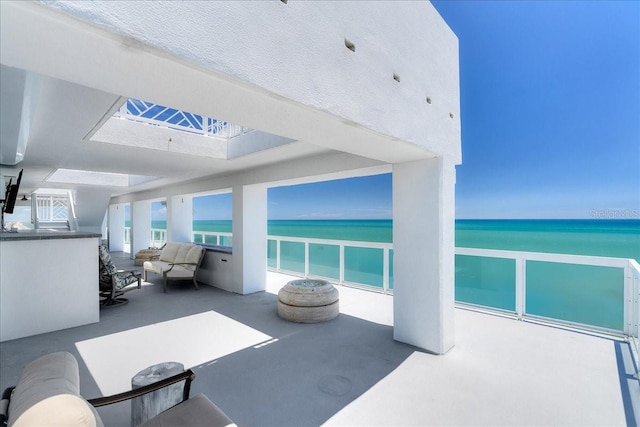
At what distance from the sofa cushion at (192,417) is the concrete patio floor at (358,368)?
2.29 feet

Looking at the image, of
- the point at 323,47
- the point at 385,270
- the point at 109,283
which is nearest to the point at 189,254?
the point at 109,283

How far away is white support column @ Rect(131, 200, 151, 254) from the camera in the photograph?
10938mm

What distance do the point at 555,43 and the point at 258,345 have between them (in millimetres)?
13617

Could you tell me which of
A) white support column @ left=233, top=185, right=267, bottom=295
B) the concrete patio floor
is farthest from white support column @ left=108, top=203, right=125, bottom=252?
the concrete patio floor

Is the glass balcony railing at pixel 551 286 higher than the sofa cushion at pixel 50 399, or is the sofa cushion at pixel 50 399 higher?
the sofa cushion at pixel 50 399

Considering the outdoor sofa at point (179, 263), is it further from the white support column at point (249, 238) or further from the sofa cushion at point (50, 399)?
the sofa cushion at point (50, 399)

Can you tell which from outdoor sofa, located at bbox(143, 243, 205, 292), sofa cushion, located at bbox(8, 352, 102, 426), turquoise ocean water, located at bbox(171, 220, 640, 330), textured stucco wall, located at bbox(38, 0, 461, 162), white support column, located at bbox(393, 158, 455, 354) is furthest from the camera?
outdoor sofa, located at bbox(143, 243, 205, 292)

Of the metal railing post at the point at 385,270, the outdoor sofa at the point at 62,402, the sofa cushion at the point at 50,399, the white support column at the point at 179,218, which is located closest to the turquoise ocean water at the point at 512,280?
the metal railing post at the point at 385,270

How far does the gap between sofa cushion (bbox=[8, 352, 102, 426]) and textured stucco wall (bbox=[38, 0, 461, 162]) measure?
4.65 feet

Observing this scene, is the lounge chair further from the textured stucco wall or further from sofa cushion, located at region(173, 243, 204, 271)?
the textured stucco wall

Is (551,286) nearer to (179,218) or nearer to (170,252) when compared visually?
(170,252)

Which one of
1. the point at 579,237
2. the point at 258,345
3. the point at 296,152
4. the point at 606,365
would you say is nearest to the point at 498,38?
the point at 296,152

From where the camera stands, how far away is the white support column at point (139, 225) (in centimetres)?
1094

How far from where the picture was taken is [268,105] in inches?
68.0
